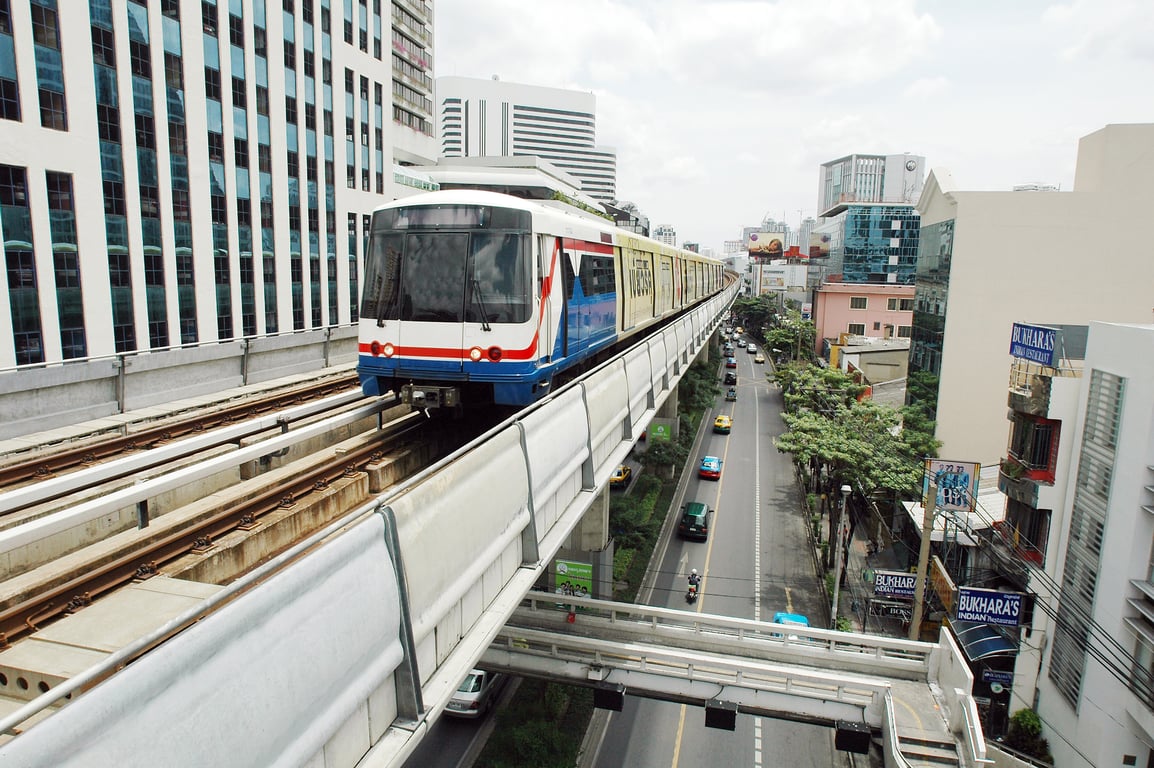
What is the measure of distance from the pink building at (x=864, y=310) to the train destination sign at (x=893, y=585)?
3692 centimetres

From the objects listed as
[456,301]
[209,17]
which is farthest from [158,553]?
[209,17]

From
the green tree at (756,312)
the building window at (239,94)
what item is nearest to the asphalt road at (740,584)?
the building window at (239,94)

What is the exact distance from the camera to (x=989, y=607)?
14531 millimetres

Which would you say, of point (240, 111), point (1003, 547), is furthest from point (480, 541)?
point (240, 111)

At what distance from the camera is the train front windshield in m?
8.91

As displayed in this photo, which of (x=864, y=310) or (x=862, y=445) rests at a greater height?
(x=864, y=310)

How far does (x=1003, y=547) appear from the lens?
58.2 ft

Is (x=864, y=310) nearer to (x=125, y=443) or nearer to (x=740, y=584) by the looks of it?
(x=740, y=584)

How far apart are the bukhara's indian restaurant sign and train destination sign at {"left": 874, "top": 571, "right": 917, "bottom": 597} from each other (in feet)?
19.4

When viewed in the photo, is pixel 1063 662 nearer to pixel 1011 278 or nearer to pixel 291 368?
pixel 1011 278

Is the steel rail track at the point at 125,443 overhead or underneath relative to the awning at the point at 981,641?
overhead

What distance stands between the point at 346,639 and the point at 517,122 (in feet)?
452

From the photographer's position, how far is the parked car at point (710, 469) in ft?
110

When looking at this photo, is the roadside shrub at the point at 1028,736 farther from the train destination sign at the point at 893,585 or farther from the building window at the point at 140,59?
the building window at the point at 140,59
